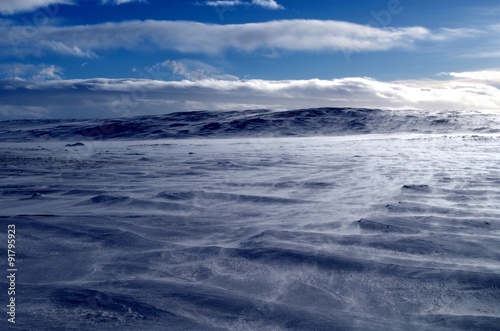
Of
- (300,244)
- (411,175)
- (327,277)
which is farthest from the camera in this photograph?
(411,175)

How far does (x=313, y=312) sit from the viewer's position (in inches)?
79.0

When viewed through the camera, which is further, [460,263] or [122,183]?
[122,183]

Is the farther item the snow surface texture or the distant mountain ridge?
the distant mountain ridge

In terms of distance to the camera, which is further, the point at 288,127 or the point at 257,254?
the point at 288,127

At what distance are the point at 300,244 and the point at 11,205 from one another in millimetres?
2817

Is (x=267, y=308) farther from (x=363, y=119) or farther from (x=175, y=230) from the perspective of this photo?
(x=363, y=119)

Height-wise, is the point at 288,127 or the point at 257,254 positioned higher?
the point at 288,127

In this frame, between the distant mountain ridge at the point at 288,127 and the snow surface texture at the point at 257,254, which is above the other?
the distant mountain ridge at the point at 288,127

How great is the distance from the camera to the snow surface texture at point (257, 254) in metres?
1.99

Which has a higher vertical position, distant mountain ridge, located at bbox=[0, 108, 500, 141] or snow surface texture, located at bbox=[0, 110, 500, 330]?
distant mountain ridge, located at bbox=[0, 108, 500, 141]

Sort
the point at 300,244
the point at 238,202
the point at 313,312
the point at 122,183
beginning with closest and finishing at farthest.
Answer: the point at 313,312 → the point at 300,244 → the point at 238,202 → the point at 122,183

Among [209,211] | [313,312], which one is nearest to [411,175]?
[209,211]

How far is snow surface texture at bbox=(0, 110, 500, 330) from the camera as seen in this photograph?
199cm

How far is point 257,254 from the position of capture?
278 centimetres
